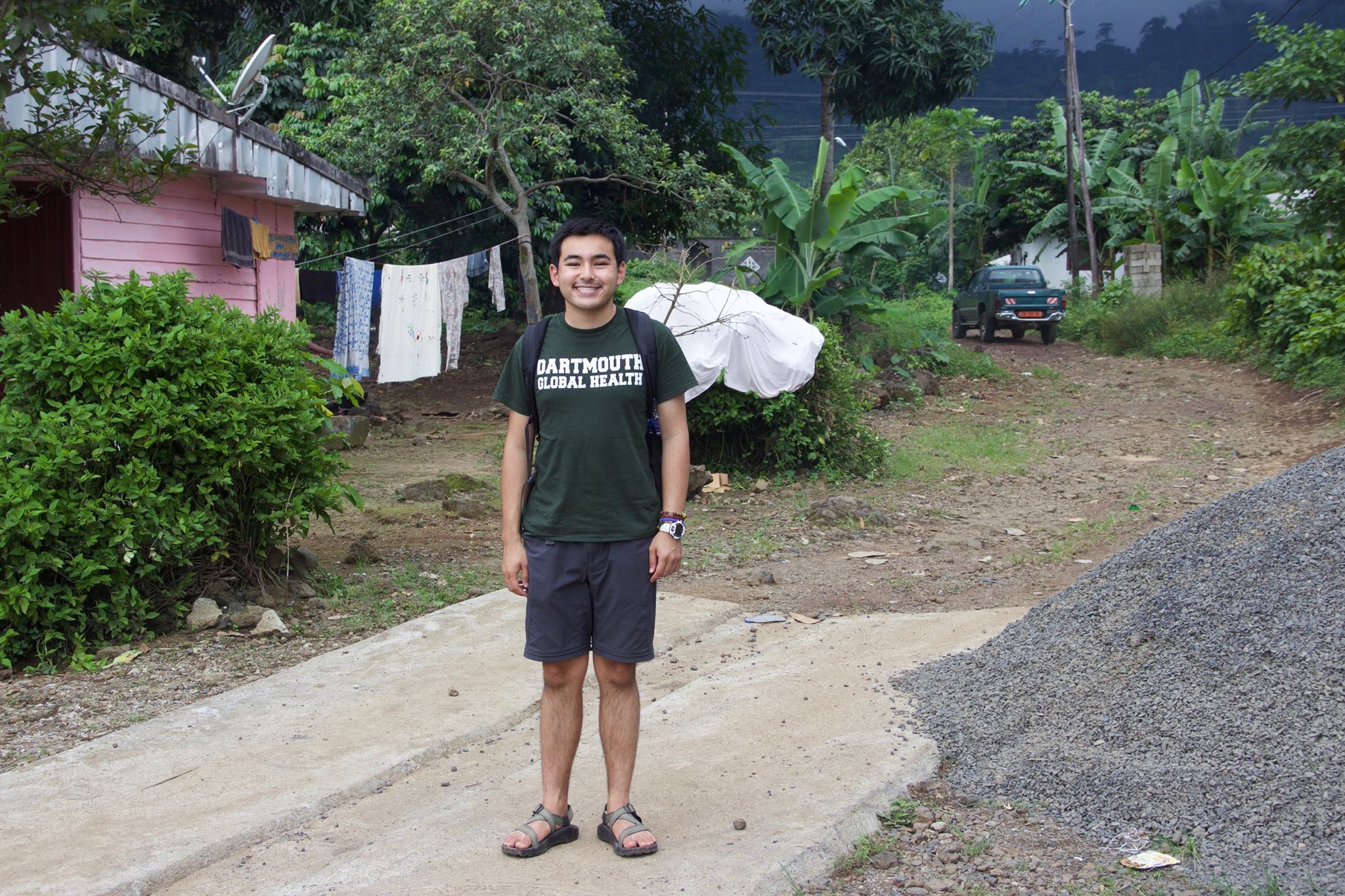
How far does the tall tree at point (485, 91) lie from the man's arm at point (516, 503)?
11001 millimetres

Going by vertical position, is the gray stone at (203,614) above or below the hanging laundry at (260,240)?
below

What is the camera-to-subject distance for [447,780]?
3953 millimetres

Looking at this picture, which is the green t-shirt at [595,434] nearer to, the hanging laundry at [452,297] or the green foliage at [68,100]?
the green foliage at [68,100]

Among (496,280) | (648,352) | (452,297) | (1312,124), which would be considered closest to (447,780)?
(648,352)

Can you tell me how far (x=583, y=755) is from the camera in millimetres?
4152

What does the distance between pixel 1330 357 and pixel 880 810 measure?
1401 cm

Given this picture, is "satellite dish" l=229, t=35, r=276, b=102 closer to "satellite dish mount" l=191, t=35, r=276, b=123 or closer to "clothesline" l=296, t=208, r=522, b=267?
"satellite dish mount" l=191, t=35, r=276, b=123

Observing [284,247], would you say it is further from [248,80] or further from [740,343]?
[740,343]

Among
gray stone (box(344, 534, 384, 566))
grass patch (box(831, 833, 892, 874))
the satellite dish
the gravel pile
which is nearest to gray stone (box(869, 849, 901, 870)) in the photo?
grass patch (box(831, 833, 892, 874))

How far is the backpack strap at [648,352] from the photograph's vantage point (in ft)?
10.5

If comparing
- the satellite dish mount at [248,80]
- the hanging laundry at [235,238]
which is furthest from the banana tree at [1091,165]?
the satellite dish mount at [248,80]

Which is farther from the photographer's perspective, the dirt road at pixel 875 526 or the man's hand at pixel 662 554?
the dirt road at pixel 875 526

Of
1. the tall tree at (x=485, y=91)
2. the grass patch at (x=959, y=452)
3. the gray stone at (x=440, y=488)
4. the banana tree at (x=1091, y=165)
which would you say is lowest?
the gray stone at (x=440, y=488)

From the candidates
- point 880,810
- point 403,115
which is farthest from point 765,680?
point 403,115
